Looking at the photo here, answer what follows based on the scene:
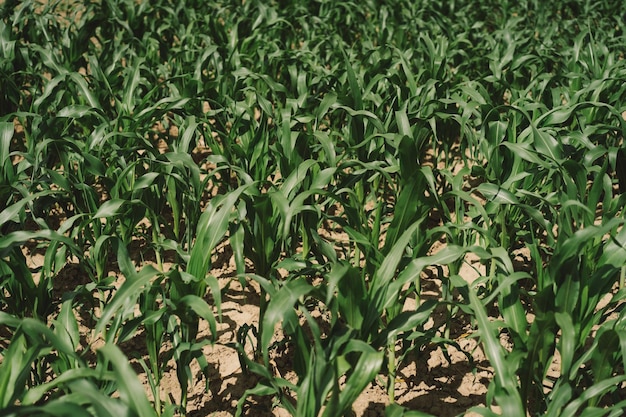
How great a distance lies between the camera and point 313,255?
2947mm

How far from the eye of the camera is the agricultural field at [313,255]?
1.79 meters

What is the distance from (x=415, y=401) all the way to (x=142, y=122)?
1.76 meters

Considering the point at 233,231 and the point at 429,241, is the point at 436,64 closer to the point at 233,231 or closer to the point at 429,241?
the point at 429,241

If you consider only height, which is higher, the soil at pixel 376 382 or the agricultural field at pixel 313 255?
the agricultural field at pixel 313 255

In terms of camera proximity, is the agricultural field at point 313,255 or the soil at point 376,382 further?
the soil at point 376,382

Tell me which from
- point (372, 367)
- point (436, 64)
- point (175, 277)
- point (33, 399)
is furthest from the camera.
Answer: point (436, 64)

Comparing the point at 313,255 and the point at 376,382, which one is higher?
the point at 313,255

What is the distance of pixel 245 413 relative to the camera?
2.26 meters

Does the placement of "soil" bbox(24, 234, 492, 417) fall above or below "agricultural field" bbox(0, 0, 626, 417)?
below

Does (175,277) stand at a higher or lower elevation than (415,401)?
higher

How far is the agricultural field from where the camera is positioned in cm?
179

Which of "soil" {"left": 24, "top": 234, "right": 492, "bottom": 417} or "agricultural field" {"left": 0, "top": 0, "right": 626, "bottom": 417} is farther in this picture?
"soil" {"left": 24, "top": 234, "right": 492, "bottom": 417}

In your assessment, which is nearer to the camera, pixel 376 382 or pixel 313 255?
pixel 376 382

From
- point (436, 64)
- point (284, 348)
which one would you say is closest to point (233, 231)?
point (284, 348)
